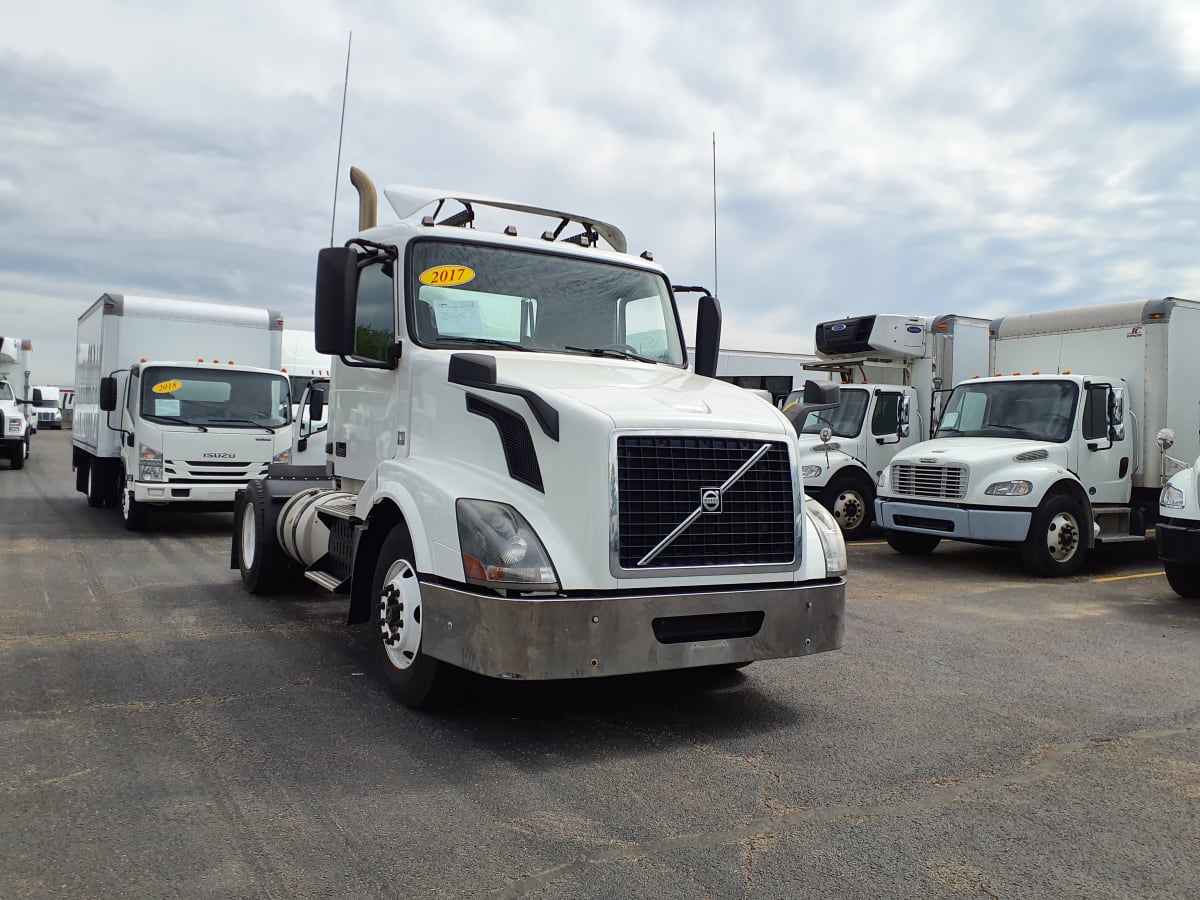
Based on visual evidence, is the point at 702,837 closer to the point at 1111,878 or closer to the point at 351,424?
the point at 1111,878

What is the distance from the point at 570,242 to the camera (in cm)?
654

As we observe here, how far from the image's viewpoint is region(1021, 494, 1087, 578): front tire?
34.3ft

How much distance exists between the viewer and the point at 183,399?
42.7 ft

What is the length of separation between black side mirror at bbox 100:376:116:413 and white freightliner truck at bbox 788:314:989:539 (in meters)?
9.30

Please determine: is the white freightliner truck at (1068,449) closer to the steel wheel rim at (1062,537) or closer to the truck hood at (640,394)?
the steel wheel rim at (1062,537)

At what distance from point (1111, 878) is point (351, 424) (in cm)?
494

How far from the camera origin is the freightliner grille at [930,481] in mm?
10742

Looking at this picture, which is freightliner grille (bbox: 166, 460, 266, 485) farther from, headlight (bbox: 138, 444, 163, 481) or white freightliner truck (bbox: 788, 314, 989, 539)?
white freightliner truck (bbox: 788, 314, 989, 539)

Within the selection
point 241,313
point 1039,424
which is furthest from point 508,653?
point 241,313

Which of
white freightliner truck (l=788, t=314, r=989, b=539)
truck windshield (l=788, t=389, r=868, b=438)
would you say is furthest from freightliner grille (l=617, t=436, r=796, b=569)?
truck windshield (l=788, t=389, r=868, b=438)

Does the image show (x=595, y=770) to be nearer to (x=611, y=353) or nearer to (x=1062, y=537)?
(x=611, y=353)

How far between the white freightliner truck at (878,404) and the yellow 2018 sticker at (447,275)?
28.5ft

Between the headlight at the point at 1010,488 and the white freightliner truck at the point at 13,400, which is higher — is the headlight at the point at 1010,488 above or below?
below

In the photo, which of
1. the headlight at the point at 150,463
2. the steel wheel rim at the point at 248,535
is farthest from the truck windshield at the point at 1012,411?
the headlight at the point at 150,463
